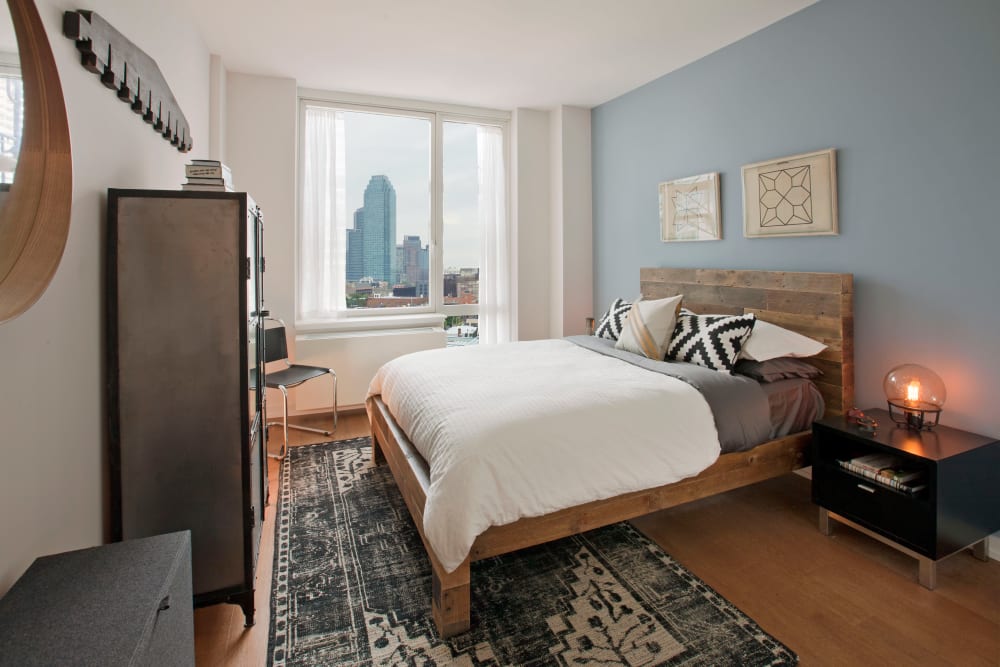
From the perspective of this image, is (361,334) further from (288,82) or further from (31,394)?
(31,394)

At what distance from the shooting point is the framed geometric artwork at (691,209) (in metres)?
3.54

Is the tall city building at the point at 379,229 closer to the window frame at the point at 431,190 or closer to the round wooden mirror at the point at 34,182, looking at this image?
the window frame at the point at 431,190

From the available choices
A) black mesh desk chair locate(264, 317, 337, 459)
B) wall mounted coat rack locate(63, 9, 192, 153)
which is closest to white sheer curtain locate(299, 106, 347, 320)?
black mesh desk chair locate(264, 317, 337, 459)

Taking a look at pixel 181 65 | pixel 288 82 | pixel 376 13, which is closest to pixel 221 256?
pixel 181 65

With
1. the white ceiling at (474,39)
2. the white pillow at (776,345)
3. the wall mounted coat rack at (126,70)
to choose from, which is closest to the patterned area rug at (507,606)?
the white pillow at (776,345)

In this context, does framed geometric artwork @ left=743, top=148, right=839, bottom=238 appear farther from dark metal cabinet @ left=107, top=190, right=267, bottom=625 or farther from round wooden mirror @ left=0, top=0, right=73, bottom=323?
round wooden mirror @ left=0, top=0, right=73, bottom=323

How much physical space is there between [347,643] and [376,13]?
3207mm

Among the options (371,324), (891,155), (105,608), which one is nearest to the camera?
(105,608)

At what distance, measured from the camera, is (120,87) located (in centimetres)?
175

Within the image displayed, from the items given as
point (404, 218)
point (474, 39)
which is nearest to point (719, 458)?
point (474, 39)

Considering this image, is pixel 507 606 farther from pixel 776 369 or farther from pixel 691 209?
pixel 691 209

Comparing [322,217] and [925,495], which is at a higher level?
[322,217]

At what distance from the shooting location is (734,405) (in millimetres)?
2414

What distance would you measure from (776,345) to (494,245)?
287 cm
